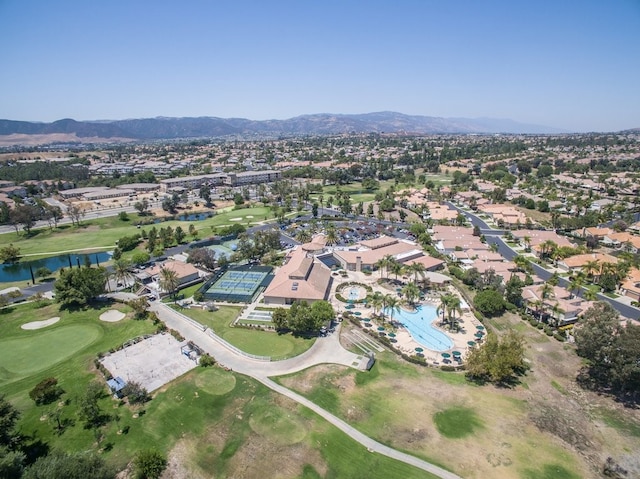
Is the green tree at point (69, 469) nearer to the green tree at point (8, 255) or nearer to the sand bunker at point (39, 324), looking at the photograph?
the sand bunker at point (39, 324)

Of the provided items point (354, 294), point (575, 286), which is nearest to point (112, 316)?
point (354, 294)

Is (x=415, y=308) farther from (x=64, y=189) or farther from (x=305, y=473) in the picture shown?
(x=64, y=189)

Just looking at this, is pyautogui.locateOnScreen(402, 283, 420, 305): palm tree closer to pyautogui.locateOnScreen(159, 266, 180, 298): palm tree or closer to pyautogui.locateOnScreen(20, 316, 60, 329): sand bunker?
pyautogui.locateOnScreen(159, 266, 180, 298): palm tree

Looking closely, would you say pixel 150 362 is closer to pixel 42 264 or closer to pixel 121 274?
pixel 121 274

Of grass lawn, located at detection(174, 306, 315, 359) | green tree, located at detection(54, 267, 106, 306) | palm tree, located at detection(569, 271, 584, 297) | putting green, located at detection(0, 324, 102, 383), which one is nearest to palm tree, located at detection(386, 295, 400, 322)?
grass lawn, located at detection(174, 306, 315, 359)

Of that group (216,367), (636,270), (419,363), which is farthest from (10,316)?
(636,270)

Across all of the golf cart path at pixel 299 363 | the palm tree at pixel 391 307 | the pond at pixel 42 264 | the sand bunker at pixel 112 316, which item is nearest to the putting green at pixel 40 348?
the sand bunker at pixel 112 316
